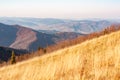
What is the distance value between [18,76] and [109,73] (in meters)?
11.6

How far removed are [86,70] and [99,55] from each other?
1.75 metres

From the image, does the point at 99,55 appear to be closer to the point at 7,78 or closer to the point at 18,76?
the point at 18,76

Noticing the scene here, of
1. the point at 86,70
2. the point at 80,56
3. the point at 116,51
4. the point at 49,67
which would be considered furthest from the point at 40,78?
the point at 116,51

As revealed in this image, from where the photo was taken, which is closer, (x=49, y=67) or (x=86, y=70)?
(x=86, y=70)

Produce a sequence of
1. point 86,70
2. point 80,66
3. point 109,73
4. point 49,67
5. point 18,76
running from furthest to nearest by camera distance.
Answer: point 18,76, point 49,67, point 80,66, point 86,70, point 109,73

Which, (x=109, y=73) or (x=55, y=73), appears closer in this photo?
(x=109, y=73)

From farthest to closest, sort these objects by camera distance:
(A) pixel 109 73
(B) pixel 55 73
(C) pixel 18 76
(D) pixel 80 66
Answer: (C) pixel 18 76 → (B) pixel 55 73 → (D) pixel 80 66 → (A) pixel 109 73

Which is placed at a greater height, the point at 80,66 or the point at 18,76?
the point at 80,66

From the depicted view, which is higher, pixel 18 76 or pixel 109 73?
pixel 109 73

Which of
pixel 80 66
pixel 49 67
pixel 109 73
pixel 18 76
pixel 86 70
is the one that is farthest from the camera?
pixel 18 76

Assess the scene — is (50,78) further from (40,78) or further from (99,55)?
(99,55)

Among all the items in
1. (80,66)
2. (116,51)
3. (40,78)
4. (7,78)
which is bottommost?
(7,78)

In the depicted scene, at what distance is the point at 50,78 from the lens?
19141 mm

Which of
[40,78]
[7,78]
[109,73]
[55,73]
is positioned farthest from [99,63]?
[7,78]
